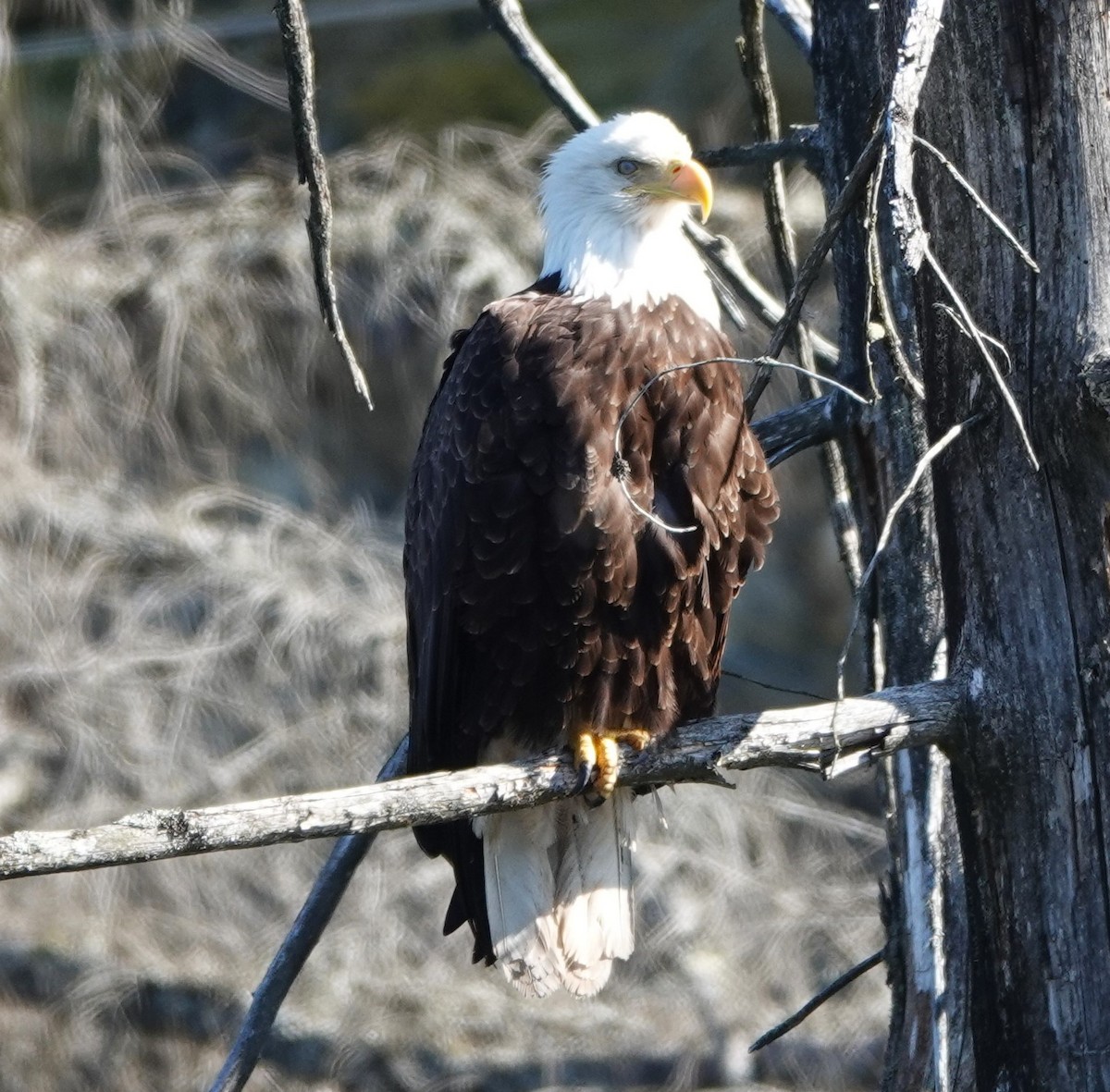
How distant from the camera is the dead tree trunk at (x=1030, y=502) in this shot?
84.0 inches

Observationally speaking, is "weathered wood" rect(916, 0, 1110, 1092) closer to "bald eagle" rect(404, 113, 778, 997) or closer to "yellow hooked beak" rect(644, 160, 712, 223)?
"bald eagle" rect(404, 113, 778, 997)

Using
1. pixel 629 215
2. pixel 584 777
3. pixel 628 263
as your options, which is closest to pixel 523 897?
pixel 584 777

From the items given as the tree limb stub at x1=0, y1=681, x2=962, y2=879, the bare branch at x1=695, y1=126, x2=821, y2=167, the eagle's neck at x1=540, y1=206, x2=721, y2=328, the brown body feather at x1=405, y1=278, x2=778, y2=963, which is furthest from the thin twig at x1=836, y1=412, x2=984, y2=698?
the eagle's neck at x1=540, y1=206, x2=721, y2=328

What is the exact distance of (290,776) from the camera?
6.21m

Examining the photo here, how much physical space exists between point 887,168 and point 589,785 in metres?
1.51

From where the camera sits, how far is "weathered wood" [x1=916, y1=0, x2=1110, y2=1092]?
7.00ft

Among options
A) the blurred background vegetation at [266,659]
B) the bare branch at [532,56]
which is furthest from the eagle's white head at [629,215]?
the blurred background vegetation at [266,659]

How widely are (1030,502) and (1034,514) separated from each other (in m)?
0.02

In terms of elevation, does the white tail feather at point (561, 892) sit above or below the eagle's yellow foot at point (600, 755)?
below

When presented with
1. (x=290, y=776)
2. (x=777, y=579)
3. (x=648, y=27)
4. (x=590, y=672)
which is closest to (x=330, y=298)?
(x=590, y=672)

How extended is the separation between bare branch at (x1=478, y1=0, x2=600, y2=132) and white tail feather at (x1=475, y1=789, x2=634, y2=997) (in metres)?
1.51

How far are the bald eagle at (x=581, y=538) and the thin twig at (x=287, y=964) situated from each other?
31 cm

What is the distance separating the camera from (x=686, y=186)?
3.32m

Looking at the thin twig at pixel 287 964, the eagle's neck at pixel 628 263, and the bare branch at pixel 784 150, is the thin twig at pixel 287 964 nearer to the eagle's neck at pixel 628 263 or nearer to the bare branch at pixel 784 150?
the eagle's neck at pixel 628 263
